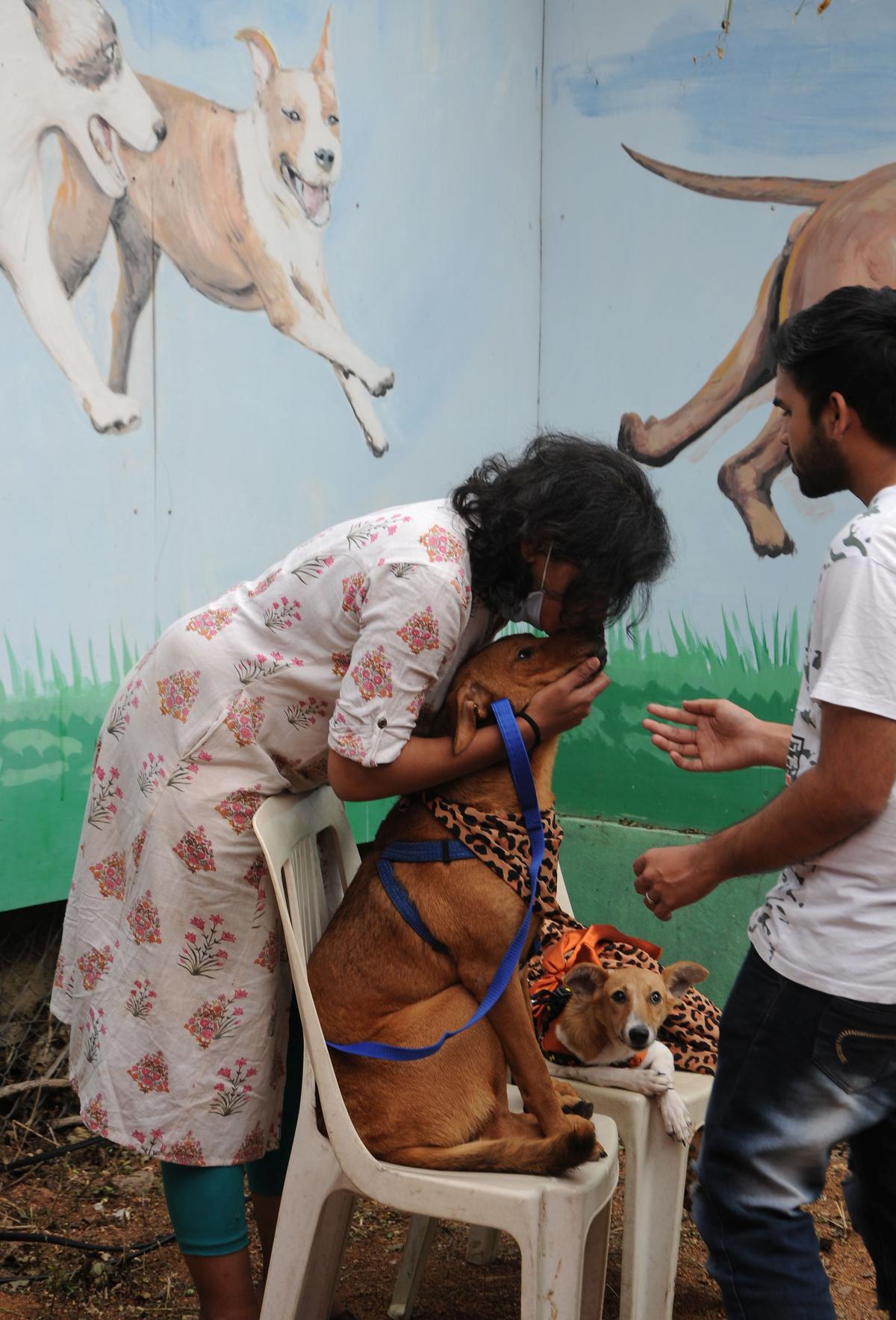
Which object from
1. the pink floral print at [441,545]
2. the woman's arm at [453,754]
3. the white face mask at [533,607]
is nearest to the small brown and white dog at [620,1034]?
Answer: the woman's arm at [453,754]

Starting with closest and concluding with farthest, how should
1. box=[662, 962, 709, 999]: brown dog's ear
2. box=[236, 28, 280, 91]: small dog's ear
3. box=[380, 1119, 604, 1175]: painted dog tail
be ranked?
box=[380, 1119, 604, 1175]: painted dog tail, box=[662, 962, 709, 999]: brown dog's ear, box=[236, 28, 280, 91]: small dog's ear

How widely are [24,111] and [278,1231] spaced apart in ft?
9.16

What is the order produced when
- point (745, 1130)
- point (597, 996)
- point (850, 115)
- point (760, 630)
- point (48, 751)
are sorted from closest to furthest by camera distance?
point (745, 1130)
point (597, 996)
point (48, 751)
point (850, 115)
point (760, 630)

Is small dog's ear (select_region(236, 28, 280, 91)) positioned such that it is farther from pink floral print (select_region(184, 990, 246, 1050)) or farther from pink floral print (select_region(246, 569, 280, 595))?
pink floral print (select_region(184, 990, 246, 1050))

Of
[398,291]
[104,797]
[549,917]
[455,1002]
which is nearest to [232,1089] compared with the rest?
[455,1002]

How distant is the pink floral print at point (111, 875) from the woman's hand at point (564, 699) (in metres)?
0.85

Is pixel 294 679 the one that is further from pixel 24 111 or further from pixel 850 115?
pixel 850 115

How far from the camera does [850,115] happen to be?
170 inches

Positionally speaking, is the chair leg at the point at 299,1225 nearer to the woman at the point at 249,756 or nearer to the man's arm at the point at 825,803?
the woman at the point at 249,756

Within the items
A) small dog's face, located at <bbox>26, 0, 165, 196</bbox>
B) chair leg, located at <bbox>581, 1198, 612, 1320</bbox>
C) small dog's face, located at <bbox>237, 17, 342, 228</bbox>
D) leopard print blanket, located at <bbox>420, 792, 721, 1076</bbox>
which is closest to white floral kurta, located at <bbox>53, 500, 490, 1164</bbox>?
leopard print blanket, located at <bbox>420, 792, 721, 1076</bbox>

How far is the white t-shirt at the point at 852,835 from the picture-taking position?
5.49 feet

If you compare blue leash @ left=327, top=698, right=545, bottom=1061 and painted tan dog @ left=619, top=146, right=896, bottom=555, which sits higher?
painted tan dog @ left=619, top=146, right=896, bottom=555

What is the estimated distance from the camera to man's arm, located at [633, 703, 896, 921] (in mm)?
1687

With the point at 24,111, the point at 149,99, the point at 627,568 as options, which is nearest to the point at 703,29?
the point at 149,99
